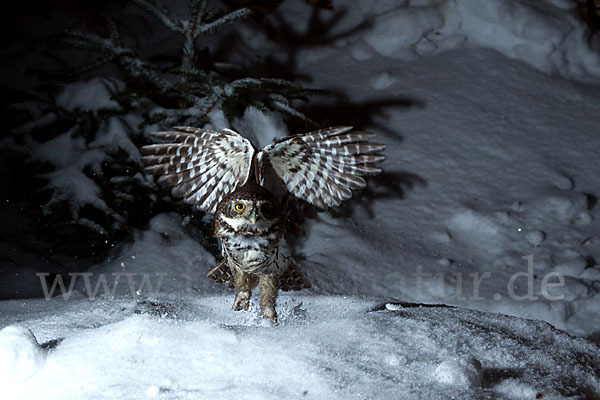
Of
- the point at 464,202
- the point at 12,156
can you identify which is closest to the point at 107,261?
the point at 12,156

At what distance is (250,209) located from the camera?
208 cm

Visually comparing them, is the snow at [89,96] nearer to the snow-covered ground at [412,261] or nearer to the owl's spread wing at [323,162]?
the snow-covered ground at [412,261]

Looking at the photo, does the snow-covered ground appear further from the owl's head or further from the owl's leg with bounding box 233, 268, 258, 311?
the owl's head

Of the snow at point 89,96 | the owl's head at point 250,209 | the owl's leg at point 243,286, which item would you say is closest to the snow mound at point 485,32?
the snow at point 89,96

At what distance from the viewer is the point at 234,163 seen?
8.25 feet

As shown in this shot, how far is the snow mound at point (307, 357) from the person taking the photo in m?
1.76

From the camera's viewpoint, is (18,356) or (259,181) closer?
(18,356)

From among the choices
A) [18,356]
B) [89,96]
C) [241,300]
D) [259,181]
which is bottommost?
[241,300]

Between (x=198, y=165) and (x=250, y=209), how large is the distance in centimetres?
60

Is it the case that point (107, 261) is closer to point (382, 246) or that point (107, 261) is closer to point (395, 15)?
point (382, 246)

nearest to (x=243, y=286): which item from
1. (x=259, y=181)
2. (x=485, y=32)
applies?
(x=259, y=181)

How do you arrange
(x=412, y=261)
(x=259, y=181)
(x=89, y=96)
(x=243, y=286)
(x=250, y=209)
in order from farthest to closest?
(x=412, y=261) < (x=89, y=96) < (x=243, y=286) < (x=259, y=181) < (x=250, y=209)

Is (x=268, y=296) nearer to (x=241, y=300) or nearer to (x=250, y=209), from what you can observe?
(x=241, y=300)

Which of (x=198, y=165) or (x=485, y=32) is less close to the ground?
(x=198, y=165)
